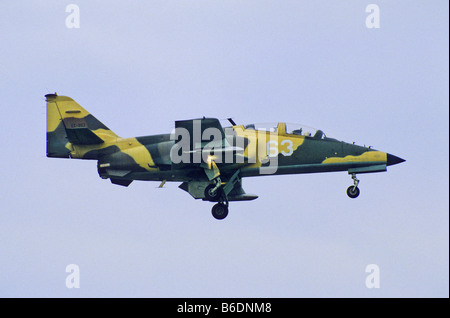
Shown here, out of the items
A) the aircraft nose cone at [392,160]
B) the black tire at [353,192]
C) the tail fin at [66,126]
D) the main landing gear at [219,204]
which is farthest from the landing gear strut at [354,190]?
the tail fin at [66,126]

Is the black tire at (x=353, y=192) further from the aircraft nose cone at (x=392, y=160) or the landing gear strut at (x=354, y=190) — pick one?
the aircraft nose cone at (x=392, y=160)

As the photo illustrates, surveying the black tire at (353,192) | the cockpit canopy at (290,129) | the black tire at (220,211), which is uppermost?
the cockpit canopy at (290,129)

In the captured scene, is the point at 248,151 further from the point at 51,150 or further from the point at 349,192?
the point at 51,150

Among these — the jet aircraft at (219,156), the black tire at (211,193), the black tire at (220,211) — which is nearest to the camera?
the jet aircraft at (219,156)

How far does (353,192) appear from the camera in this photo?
150ft

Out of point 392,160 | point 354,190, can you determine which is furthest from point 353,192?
point 392,160

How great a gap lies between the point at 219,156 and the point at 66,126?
24.5 feet

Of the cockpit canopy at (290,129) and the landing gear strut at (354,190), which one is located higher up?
the cockpit canopy at (290,129)

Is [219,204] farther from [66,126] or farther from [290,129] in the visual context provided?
[66,126]

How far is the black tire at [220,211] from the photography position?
46.2 m

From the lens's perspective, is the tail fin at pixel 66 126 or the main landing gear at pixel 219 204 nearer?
the main landing gear at pixel 219 204

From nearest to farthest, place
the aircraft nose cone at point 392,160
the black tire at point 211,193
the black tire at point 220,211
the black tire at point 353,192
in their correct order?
the black tire at point 211,193 → the aircraft nose cone at point 392,160 → the black tire at point 353,192 → the black tire at point 220,211

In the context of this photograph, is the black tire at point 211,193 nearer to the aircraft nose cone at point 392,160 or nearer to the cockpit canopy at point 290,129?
the cockpit canopy at point 290,129
